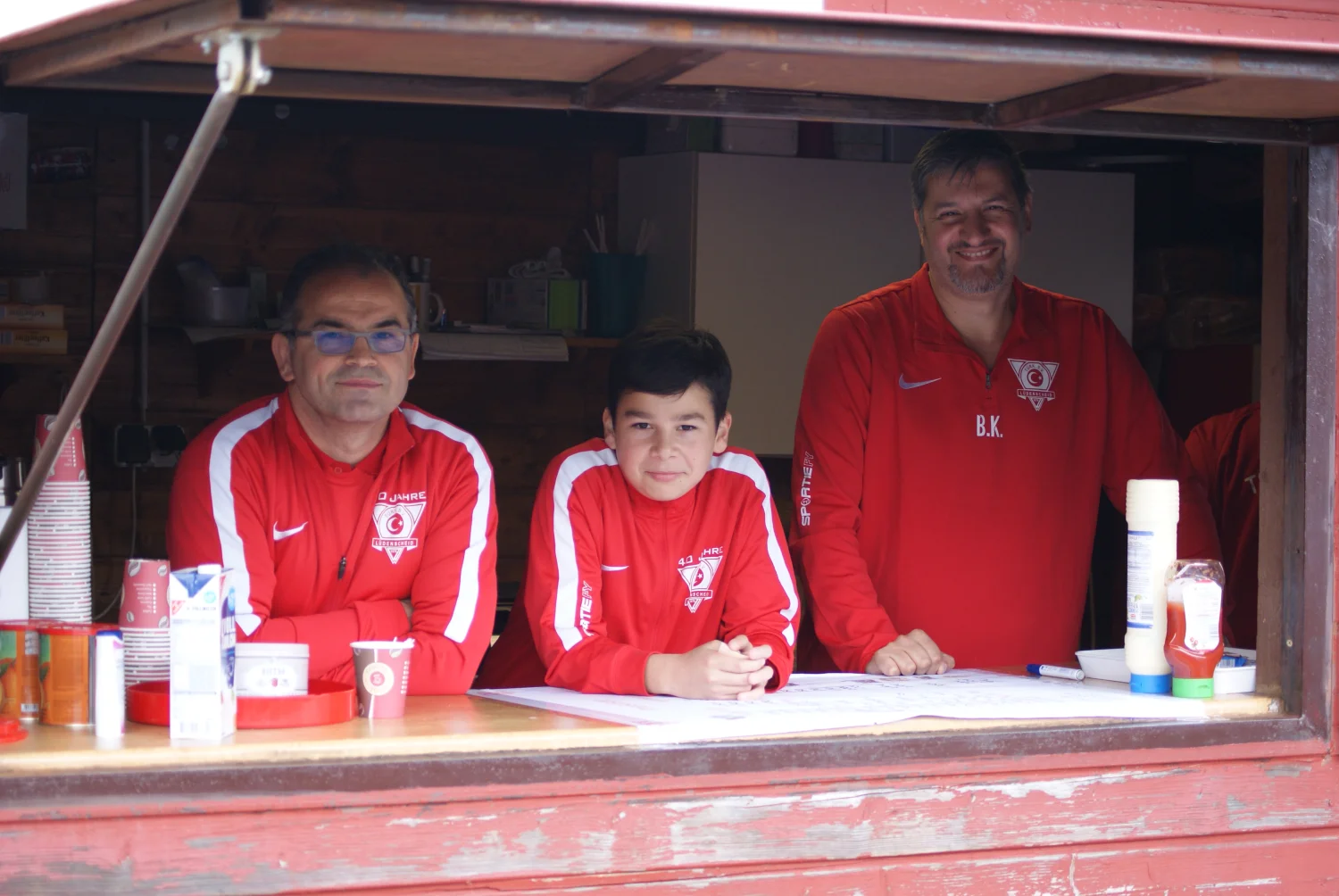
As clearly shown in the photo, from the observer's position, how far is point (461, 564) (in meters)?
2.54

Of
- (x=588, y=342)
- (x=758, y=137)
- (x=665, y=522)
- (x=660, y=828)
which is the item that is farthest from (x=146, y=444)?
(x=660, y=828)

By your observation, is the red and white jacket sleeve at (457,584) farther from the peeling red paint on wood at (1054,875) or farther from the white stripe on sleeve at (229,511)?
the peeling red paint on wood at (1054,875)

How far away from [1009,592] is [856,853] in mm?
1067

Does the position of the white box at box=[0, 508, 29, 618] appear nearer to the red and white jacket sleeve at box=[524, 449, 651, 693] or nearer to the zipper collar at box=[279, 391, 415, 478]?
the zipper collar at box=[279, 391, 415, 478]

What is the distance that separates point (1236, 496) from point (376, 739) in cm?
213

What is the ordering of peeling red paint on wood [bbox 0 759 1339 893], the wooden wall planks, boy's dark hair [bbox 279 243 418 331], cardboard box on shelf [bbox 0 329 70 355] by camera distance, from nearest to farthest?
peeling red paint on wood [bbox 0 759 1339 893] → boy's dark hair [bbox 279 243 418 331] → cardboard box on shelf [bbox 0 329 70 355] → the wooden wall planks

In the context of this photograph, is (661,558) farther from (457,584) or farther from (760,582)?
(457,584)

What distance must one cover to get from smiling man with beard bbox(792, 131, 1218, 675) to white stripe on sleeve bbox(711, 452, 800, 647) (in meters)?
0.19

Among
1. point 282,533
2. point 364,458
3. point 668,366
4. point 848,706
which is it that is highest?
point 668,366

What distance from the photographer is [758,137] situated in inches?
189

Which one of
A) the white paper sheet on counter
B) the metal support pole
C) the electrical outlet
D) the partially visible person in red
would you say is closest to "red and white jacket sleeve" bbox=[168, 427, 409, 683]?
the white paper sheet on counter

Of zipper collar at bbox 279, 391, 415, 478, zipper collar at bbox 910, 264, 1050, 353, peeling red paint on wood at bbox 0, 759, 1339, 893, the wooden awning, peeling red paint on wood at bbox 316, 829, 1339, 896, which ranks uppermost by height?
the wooden awning

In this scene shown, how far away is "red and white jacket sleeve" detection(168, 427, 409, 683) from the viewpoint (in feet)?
7.86

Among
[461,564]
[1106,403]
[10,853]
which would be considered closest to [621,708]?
[461,564]
